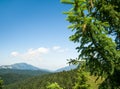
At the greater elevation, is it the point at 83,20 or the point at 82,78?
the point at 83,20

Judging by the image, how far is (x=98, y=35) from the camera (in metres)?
8.38

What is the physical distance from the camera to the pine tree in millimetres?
8211

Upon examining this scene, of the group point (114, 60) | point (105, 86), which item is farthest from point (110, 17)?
point (105, 86)

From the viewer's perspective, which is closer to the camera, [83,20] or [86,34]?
[83,20]

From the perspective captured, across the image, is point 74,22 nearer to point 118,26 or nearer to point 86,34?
point 86,34

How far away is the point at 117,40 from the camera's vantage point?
11.5 meters

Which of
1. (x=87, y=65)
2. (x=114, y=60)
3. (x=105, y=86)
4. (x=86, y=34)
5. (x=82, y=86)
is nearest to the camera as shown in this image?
(x=86, y=34)

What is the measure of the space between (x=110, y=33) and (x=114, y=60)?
255cm

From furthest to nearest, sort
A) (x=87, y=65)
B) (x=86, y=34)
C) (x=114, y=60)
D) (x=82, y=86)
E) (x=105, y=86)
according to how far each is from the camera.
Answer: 1. (x=82, y=86)
2. (x=105, y=86)
3. (x=87, y=65)
4. (x=114, y=60)
5. (x=86, y=34)

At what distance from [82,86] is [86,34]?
736 inches

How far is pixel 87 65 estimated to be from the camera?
10.3 metres

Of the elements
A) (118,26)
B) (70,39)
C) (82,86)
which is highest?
(118,26)

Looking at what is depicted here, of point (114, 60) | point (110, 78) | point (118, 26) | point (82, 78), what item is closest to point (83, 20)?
point (114, 60)

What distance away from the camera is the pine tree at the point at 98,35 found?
8.21 meters
